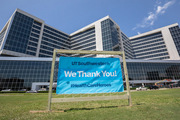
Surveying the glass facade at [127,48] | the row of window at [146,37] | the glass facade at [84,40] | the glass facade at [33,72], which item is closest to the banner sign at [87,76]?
the glass facade at [33,72]

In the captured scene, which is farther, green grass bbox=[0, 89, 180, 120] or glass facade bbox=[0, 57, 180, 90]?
glass facade bbox=[0, 57, 180, 90]

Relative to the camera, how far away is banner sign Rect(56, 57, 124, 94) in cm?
504

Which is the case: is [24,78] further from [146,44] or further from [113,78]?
[146,44]

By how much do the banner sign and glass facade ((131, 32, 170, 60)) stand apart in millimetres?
89705

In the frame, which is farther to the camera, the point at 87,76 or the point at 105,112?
the point at 87,76

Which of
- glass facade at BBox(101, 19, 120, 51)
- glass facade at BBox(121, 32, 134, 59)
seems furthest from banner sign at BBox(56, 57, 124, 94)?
glass facade at BBox(121, 32, 134, 59)

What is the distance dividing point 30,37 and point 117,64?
2651 inches

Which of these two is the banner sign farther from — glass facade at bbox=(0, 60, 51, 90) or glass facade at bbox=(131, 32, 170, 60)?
glass facade at bbox=(131, 32, 170, 60)

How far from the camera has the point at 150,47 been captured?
83375 millimetres

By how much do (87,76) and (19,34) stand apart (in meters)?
65.9

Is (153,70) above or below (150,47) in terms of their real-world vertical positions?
below

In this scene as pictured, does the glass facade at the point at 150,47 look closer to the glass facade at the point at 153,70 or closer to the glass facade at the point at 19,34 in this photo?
the glass facade at the point at 153,70

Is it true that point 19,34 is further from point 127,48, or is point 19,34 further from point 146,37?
point 146,37

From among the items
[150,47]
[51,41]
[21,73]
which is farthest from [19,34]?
[150,47]
